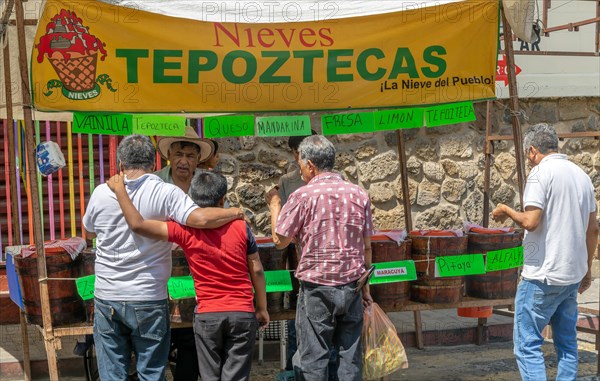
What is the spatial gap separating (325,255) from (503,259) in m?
1.55

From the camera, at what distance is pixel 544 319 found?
4.81 m

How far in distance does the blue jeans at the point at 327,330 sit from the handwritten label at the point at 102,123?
1473mm

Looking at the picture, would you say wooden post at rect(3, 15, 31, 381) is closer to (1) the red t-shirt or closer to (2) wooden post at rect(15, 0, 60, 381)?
(2) wooden post at rect(15, 0, 60, 381)

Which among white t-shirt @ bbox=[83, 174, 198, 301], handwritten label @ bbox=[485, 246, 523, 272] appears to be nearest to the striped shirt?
white t-shirt @ bbox=[83, 174, 198, 301]

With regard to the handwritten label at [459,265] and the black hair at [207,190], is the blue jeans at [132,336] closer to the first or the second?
the black hair at [207,190]

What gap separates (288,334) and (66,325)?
1479 mm

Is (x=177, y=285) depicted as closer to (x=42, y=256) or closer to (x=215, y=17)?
(x=42, y=256)

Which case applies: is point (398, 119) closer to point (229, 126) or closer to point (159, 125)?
point (229, 126)

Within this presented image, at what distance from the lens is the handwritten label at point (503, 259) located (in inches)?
212

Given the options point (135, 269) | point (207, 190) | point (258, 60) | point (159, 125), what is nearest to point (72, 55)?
point (159, 125)

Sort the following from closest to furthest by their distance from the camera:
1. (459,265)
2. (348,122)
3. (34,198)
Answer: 1. (34,198)
2. (459,265)
3. (348,122)

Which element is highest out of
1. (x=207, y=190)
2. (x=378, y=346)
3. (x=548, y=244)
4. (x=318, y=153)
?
(x=318, y=153)

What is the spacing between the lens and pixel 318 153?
4.54 meters

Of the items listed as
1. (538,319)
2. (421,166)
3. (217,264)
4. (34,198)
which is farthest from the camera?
(421,166)
